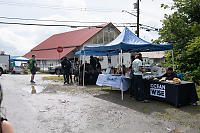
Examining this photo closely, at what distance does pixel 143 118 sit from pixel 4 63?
2088 cm

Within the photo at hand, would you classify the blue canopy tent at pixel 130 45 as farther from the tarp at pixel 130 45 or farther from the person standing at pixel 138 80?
the person standing at pixel 138 80

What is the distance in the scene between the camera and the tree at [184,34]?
35.3 ft

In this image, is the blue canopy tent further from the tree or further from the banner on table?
the tree

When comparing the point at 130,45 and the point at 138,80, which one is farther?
the point at 130,45

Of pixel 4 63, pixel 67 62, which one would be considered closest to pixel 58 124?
pixel 67 62

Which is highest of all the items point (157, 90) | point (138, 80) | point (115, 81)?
point (138, 80)

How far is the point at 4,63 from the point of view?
21.6 meters

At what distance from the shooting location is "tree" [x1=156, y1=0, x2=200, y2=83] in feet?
35.3

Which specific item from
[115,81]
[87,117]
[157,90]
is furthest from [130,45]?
[87,117]

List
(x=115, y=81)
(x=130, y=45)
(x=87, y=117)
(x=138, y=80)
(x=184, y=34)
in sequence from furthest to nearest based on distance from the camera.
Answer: (x=184, y=34), (x=115, y=81), (x=130, y=45), (x=138, y=80), (x=87, y=117)

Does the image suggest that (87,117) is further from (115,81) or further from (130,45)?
(130,45)

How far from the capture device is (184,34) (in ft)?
39.2

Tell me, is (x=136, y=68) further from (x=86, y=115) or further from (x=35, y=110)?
(x=35, y=110)

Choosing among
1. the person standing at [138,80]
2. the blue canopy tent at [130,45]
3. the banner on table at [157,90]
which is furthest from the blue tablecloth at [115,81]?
the blue canopy tent at [130,45]
